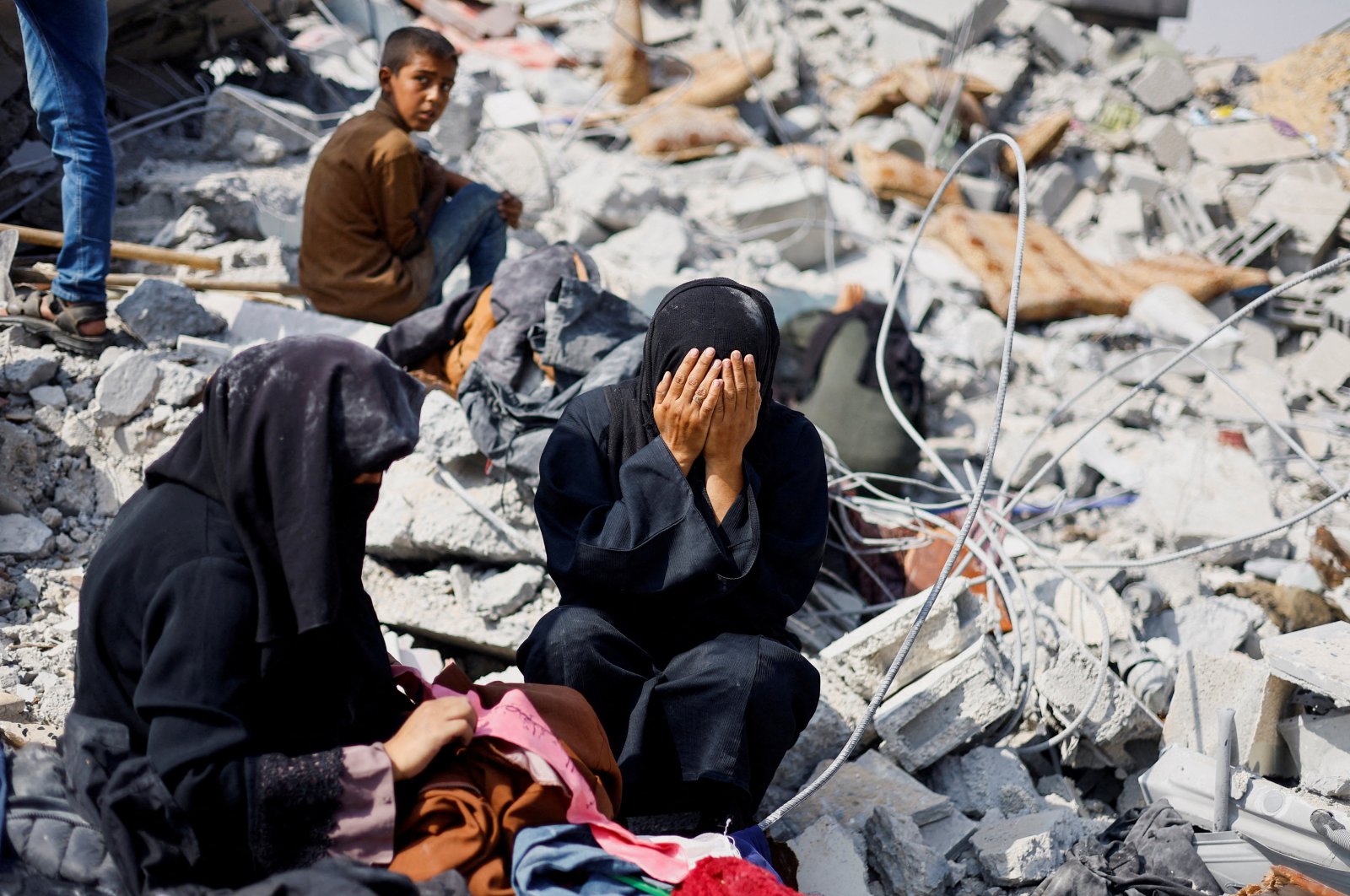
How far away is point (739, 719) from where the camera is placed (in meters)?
2.55

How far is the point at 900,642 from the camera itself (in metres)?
3.25

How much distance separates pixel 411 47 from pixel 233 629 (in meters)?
3.20

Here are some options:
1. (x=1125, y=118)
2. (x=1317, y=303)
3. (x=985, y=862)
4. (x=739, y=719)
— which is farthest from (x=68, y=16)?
(x=1125, y=118)

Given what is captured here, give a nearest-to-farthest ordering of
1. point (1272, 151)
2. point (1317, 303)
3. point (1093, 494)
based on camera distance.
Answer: point (1093, 494), point (1317, 303), point (1272, 151)

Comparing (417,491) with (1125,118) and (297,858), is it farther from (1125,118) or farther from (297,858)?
(1125,118)

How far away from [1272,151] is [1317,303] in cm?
237

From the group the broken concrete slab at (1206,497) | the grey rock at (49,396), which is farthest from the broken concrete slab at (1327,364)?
the grey rock at (49,396)

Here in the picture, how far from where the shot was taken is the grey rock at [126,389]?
3607 millimetres

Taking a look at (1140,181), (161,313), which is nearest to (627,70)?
(1140,181)

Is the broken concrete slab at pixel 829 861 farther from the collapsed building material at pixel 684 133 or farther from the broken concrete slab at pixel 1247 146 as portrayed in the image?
the broken concrete slab at pixel 1247 146

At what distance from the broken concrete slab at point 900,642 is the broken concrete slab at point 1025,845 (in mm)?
545

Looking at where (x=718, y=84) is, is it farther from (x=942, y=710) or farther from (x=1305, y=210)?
(x=942, y=710)

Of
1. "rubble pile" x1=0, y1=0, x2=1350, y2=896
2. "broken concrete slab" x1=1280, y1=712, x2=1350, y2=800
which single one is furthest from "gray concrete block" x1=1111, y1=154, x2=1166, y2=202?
"broken concrete slab" x1=1280, y1=712, x2=1350, y2=800

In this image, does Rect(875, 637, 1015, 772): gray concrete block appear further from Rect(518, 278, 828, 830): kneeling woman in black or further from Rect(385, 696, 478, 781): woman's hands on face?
Rect(385, 696, 478, 781): woman's hands on face
